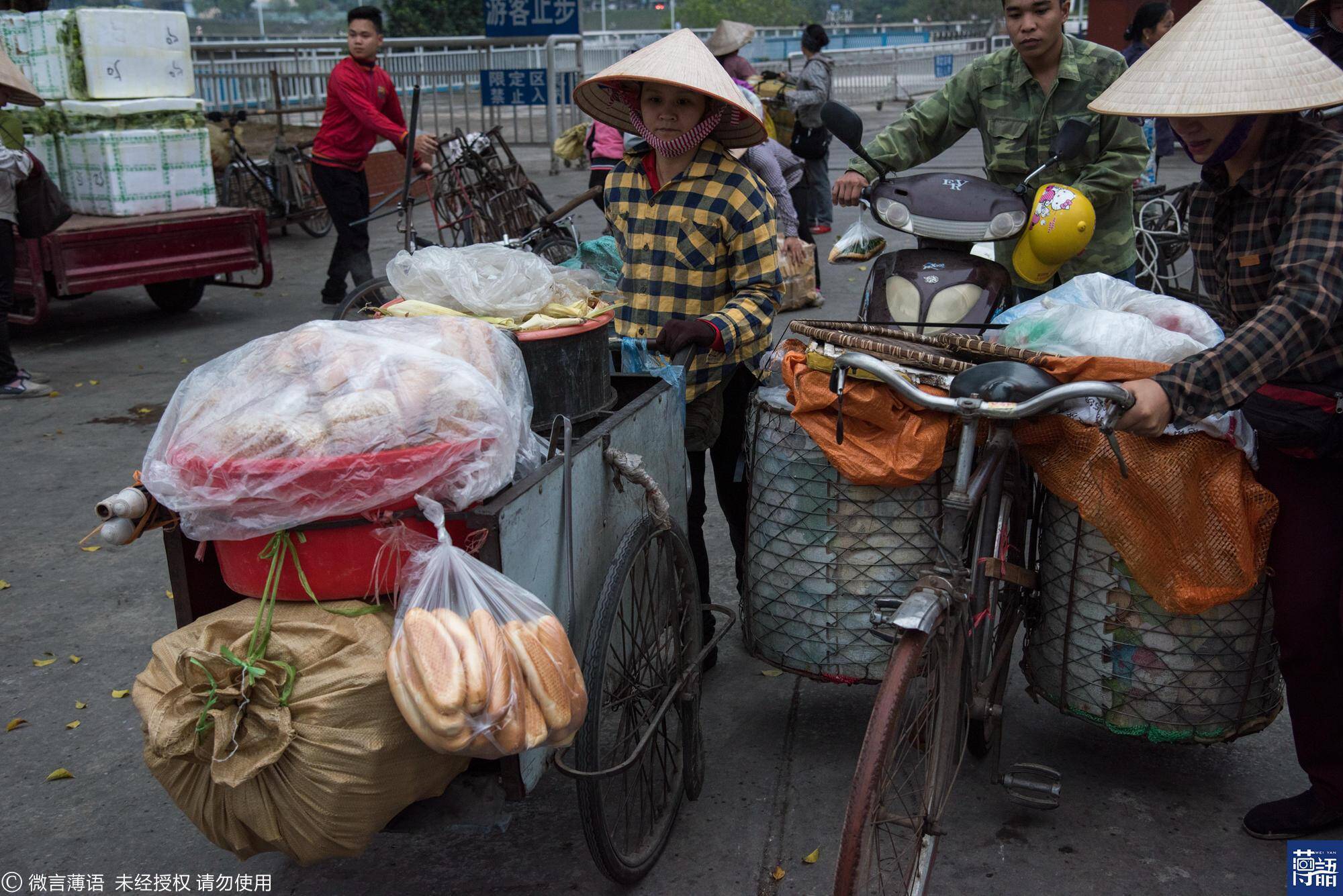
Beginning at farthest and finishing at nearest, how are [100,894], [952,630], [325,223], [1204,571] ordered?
[325,223] → [100,894] → [1204,571] → [952,630]

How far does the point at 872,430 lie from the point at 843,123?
2.97 ft

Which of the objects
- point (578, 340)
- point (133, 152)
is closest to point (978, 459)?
point (578, 340)

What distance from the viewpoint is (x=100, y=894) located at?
110 inches

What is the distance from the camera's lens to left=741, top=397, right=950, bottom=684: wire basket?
282 cm

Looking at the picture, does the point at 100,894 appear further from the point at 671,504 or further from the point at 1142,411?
the point at 1142,411

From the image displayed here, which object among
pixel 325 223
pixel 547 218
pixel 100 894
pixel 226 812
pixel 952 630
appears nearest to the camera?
pixel 226 812

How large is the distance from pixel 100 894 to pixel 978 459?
7.61ft

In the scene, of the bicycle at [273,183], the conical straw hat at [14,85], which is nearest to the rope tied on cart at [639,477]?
the conical straw hat at [14,85]

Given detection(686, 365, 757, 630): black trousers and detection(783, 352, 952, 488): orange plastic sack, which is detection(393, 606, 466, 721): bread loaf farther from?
detection(686, 365, 757, 630): black trousers

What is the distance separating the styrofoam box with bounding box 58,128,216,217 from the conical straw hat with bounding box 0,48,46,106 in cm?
179

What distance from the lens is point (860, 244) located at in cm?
346

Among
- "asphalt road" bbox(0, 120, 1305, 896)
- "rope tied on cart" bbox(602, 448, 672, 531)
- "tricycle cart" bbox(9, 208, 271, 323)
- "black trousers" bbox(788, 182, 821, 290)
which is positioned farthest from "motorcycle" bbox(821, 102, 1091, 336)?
"black trousers" bbox(788, 182, 821, 290)

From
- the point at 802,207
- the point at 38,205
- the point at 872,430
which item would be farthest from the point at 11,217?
the point at 802,207

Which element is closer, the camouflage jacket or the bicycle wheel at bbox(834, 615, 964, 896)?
the bicycle wheel at bbox(834, 615, 964, 896)
